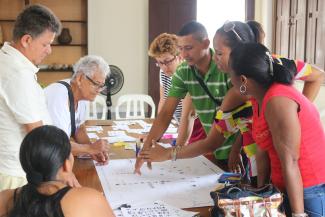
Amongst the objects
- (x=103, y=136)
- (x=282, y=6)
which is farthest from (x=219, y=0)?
(x=103, y=136)

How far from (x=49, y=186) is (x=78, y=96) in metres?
1.30

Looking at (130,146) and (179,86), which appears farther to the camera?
(130,146)

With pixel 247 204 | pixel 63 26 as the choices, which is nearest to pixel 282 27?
pixel 63 26

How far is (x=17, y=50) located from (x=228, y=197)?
1.08 m

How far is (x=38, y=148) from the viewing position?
3.19 feet

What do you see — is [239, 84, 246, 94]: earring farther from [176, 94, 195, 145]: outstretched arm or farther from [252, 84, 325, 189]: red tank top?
[176, 94, 195, 145]: outstretched arm

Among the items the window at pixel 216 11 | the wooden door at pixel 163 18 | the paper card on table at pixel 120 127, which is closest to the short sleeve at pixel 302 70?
the paper card on table at pixel 120 127

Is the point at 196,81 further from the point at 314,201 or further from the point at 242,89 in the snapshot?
the point at 314,201

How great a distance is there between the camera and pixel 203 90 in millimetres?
2234

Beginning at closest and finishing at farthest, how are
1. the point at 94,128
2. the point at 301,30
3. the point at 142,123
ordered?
the point at 94,128 < the point at 142,123 < the point at 301,30

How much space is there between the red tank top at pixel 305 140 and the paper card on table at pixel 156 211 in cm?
35

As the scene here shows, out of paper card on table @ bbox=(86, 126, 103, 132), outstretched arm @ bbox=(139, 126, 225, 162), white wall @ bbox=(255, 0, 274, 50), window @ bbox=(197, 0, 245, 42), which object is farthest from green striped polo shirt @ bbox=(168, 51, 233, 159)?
window @ bbox=(197, 0, 245, 42)

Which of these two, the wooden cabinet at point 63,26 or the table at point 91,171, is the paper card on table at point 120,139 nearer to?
the table at point 91,171

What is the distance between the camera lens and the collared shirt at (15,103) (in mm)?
1559
